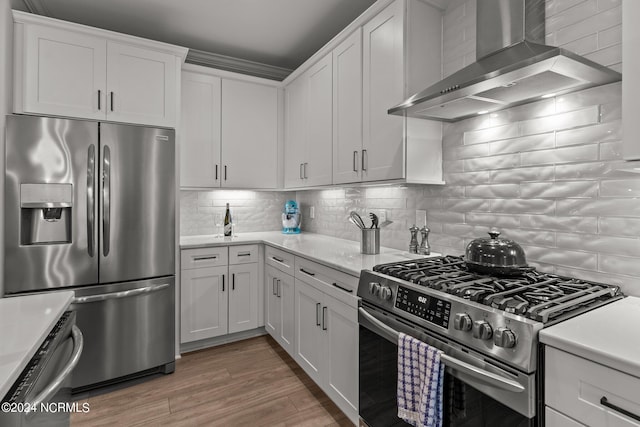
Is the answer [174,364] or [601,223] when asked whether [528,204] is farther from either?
[174,364]

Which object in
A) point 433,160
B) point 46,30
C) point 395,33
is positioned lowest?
point 433,160

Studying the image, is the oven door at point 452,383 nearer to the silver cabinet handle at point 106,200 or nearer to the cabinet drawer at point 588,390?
the cabinet drawer at point 588,390

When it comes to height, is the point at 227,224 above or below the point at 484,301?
above

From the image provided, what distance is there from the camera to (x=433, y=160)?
215 cm

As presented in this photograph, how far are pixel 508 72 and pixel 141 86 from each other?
8.37ft

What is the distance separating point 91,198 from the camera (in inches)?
92.2

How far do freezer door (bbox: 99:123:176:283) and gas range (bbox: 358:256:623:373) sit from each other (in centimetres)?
167

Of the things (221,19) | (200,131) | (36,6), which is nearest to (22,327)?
(200,131)

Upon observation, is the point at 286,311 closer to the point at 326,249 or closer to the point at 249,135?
the point at 326,249

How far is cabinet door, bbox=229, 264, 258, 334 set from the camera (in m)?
3.08

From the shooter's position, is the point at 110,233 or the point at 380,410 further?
the point at 110,233

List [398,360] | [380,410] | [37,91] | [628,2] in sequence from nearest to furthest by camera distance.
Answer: [628,2] → [398,360] → [380,410] → [37,91]

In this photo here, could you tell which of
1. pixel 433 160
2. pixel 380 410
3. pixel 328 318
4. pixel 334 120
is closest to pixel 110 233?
pixel 328 318

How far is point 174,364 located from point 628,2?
324 cm
